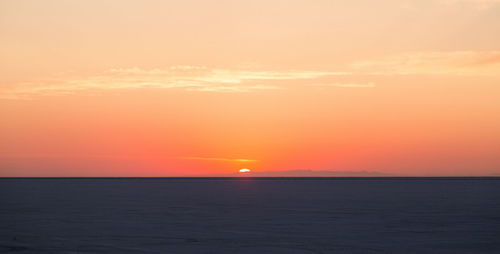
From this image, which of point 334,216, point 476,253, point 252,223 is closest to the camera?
point 476,253

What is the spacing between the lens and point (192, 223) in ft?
86.5

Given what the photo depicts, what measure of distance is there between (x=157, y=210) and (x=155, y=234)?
1094cm

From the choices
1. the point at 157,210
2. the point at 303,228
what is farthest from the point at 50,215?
the point at 303,228

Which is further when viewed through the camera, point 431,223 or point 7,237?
point 431,223

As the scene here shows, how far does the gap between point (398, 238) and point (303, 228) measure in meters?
4.06

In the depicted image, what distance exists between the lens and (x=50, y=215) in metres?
30.1

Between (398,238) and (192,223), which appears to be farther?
(192,223)

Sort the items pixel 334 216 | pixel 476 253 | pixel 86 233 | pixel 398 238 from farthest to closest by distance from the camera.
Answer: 1. pixel 334 216
2. pixel 86 233
3. pixel 398 238
4. pixel 476 253

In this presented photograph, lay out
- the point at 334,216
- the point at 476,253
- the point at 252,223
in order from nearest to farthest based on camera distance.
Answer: the point at 476,253, the point at 252,223, the point at 334,216

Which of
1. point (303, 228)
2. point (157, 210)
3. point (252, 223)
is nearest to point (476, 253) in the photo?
point (303, 228)

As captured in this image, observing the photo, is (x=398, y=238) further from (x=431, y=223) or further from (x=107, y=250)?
(x=107, y=250)

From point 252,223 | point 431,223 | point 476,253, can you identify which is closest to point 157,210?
point 252,223

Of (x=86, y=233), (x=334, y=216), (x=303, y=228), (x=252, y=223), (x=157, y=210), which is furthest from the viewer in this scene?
(x=157, y=210)

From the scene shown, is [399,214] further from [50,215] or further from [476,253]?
[50,215]
